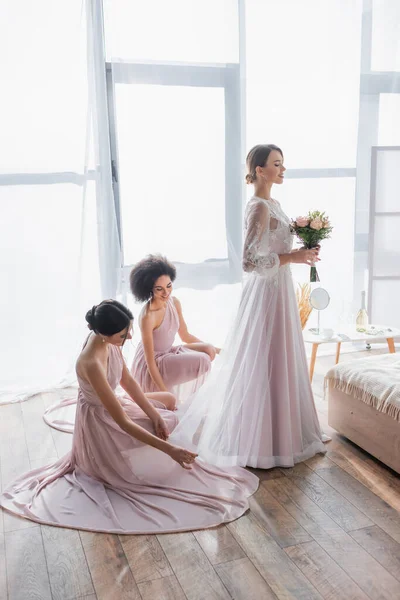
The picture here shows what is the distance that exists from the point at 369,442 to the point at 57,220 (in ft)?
8.20

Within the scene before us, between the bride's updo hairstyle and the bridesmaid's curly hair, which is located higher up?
the bride's updo hairstyle

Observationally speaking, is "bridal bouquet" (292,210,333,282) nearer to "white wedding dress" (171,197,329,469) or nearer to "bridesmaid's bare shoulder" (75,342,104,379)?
"white wedding dress" (171,197,329,469)

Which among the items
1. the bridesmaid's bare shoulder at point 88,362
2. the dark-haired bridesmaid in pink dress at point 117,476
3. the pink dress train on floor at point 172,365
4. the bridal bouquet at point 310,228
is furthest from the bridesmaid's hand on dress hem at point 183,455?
the bridal bouquet at point 310,228

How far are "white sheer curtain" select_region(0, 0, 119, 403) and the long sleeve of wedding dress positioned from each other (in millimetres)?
1582

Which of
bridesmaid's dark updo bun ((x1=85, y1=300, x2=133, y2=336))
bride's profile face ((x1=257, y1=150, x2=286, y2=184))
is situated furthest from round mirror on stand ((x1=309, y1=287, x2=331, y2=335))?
bridesmaid's dark updo bun ((x1=85, y1=300, x2=133, y2=336))

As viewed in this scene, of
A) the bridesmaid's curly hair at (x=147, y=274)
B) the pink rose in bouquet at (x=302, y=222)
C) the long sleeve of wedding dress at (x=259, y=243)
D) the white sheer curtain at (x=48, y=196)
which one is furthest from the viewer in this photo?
the white sheer curtain at (x=48, y=196)

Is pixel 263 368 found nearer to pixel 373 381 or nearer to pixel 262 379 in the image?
pixel 262 379

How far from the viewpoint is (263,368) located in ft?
10.2

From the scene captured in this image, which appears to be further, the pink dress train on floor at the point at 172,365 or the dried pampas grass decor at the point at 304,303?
the dried pampas grass decor at the point at 304,303

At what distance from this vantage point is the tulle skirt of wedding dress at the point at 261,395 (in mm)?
3115

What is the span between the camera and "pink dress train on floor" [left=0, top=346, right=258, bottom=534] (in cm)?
265

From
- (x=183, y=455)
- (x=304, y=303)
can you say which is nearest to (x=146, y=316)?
(x=183, y=455)

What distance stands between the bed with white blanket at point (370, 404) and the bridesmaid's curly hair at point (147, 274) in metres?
1.07

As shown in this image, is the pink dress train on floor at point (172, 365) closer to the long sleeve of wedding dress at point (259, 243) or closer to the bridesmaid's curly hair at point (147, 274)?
the bridesmaid's curly hair at point (147, 274)
